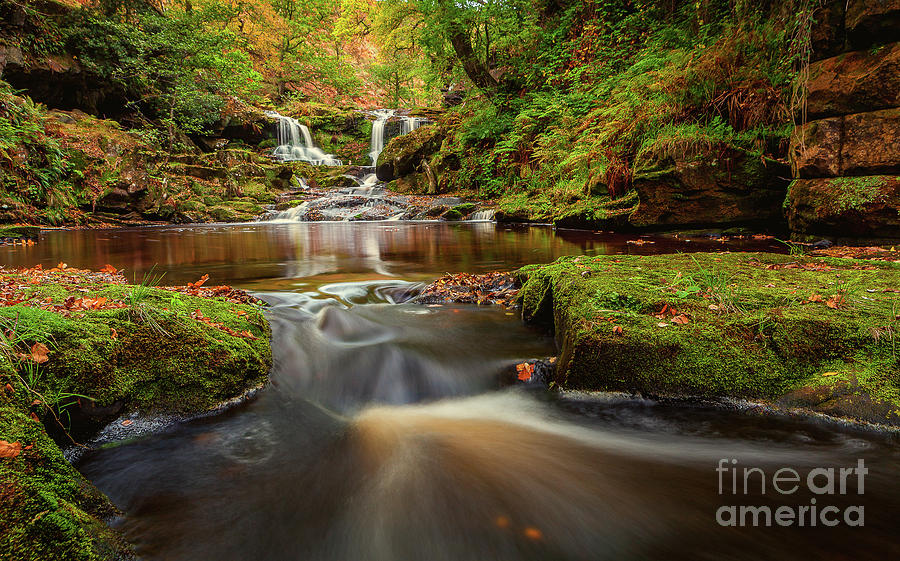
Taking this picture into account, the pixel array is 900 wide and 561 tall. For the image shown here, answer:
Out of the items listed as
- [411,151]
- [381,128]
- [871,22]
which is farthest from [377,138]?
[871,22]

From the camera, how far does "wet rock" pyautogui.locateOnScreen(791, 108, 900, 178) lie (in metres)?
→ 4.93

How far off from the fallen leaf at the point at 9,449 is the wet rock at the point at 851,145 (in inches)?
300

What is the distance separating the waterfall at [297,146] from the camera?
24.9 meters

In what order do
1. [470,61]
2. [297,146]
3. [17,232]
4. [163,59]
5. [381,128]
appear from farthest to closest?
[381,128], [297,146], [163,59], [470,61], [17,232]

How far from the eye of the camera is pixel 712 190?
7402 mm

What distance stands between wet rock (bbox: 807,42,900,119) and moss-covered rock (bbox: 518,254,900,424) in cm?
365

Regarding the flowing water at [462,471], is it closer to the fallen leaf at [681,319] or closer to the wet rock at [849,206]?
the fallen leaf at [681,319]

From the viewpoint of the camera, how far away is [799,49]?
5.53m

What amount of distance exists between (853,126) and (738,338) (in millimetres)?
5039

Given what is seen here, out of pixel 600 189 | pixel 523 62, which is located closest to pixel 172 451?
pixel 600 189

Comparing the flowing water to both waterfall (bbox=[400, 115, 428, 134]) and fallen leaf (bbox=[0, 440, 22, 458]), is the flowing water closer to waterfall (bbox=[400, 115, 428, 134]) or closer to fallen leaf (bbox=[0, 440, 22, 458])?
fallen leaf (bbox=[0, 440, 22, 458])

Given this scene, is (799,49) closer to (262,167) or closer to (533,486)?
(533,486)

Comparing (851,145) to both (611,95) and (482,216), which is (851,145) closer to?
(611,95)

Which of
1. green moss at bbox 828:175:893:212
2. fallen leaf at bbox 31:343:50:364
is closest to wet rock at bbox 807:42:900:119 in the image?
green moss at bbox 828:175:893:212
